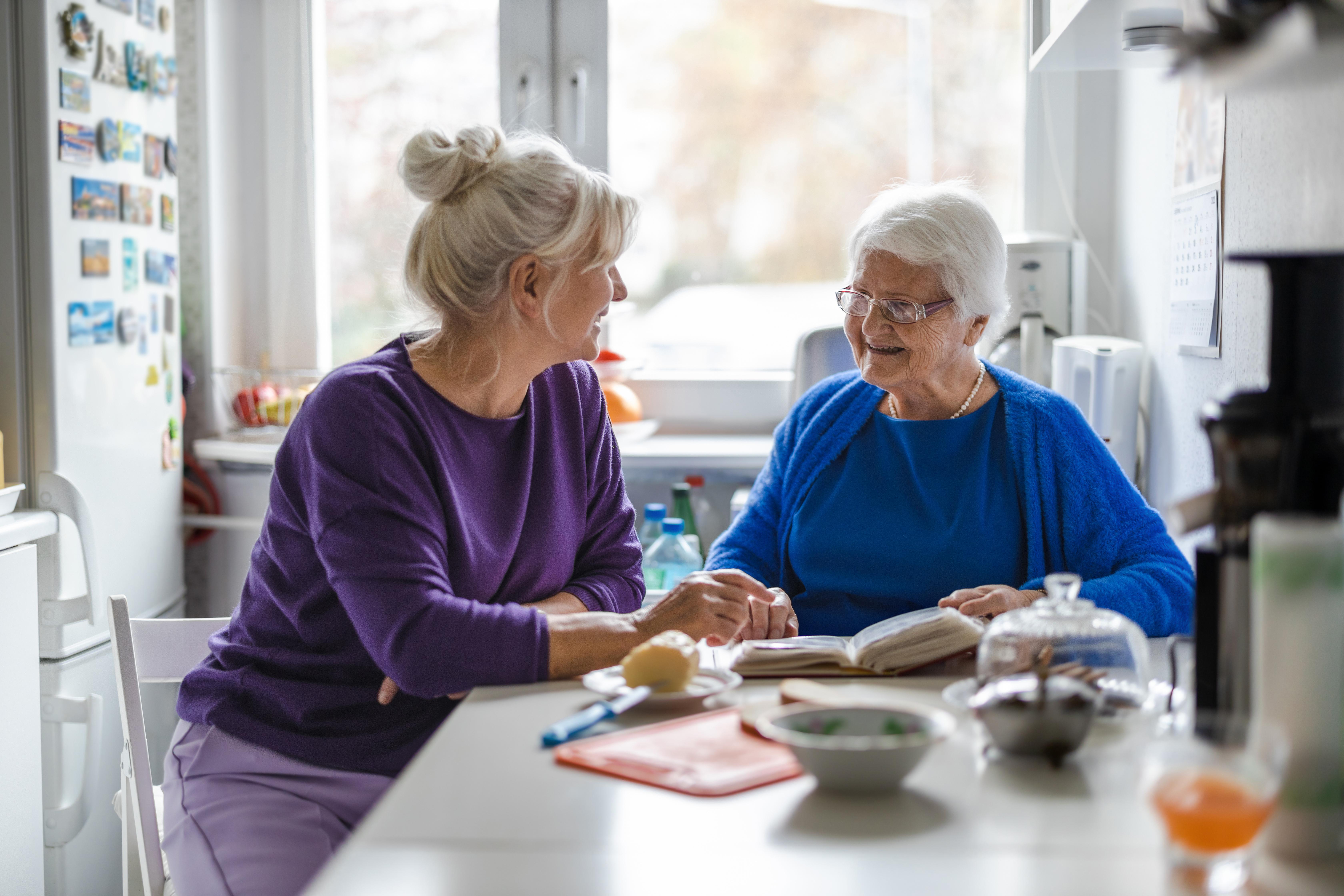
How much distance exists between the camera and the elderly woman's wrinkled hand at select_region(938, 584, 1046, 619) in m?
1.44

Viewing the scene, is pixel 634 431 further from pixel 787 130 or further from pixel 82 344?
pixel 82 344

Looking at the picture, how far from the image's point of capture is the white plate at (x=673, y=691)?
3.62ft

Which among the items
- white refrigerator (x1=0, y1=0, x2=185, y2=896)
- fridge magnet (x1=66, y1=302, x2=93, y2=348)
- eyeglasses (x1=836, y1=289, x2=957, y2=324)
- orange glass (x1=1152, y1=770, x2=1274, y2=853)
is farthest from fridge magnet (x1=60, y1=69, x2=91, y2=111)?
orange glass (x1=1152, y1=770, x2=1274, y2=853)

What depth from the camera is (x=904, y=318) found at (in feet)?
5.70

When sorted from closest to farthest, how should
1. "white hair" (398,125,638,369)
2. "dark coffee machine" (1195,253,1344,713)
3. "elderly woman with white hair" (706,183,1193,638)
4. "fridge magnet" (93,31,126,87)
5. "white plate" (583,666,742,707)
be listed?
"dark coffee machine" (1195,253,1344,713), "white plate" (583,666,742,707), "white hair" (398,125,638,369), "elderly woman with white hair" (706,183,1193,638), "fridge magnet" (93,31,126,87)

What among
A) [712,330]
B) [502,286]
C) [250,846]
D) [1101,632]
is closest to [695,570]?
[712,330]

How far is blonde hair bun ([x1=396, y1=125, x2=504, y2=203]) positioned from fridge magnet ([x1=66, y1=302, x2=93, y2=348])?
3.33 feet

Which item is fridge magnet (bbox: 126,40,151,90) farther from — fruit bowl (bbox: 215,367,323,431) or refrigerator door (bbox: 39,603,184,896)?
refrigerator door (bbox: 39,603,184,896)

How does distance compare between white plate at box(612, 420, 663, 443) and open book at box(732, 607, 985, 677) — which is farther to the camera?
white plate at box(612, 420, 663, 443)

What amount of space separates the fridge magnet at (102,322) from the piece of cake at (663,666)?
1521mm

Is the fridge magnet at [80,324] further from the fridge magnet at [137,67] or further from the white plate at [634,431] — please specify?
the white plate at [634,431]

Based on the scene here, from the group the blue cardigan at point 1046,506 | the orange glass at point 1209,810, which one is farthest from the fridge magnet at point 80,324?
the orange glass at point 1209,810

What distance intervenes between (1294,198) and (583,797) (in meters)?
1.07

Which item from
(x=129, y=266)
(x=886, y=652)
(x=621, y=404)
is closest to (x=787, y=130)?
(x=621, y=404)
